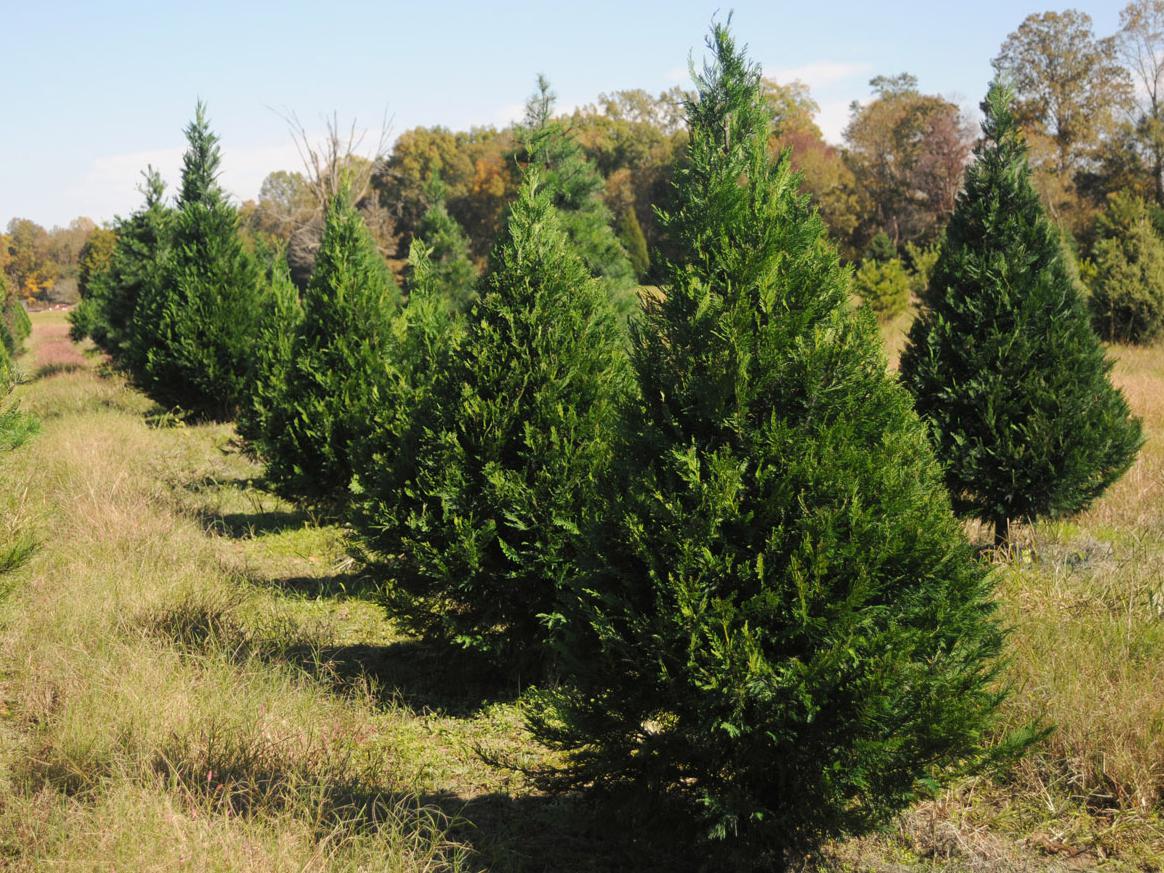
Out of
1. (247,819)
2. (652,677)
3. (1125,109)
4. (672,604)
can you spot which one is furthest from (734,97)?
(1125,109)

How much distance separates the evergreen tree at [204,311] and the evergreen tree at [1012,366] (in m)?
11.5

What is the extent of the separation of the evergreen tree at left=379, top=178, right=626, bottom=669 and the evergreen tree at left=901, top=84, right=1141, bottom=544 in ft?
11.2

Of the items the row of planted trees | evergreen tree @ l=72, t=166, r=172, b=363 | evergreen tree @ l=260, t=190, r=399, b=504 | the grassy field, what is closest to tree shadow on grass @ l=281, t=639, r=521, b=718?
the grassy field

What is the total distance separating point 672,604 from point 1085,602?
396cm

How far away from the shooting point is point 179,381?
661 inches

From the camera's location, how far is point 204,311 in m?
16.1

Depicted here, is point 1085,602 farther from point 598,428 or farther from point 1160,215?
point 1160,215

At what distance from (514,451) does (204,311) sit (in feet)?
39.0

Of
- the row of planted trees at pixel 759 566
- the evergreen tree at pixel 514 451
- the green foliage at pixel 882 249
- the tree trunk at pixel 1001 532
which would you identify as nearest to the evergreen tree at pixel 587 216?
the tree trunk at pixel 1001 532

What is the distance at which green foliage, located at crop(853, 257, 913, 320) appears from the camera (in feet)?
80.3

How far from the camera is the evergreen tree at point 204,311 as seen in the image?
1608 cm

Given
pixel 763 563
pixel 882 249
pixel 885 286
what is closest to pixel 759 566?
pixel 763 563

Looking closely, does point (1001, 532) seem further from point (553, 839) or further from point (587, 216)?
point (587, 216)

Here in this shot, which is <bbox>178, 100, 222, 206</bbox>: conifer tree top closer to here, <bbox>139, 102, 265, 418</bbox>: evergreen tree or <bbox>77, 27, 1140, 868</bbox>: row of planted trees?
<bbox>139, 102, 265, 418</bbox>: evergreen tree
